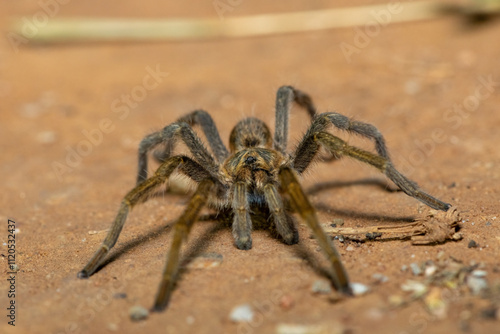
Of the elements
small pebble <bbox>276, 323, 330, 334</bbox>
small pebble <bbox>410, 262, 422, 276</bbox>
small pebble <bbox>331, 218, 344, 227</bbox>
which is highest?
small pebble <bbox>331, 218, 344, 227</bbox>

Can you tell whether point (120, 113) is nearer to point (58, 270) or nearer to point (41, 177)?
point (41, 177)

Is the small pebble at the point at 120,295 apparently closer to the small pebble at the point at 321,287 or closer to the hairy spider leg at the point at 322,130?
the small pebble at the point at 321,287

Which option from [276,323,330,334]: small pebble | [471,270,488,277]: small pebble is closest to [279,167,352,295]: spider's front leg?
[276,323,330,334]: small pebble

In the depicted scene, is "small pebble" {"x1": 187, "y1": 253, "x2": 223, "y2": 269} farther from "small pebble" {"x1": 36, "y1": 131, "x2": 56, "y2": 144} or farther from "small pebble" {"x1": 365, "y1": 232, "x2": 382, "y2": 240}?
"small pebble" {"x1": 36, "y1": 131, "x2": 56, "y2": 144}

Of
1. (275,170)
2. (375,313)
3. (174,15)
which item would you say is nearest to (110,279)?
(275,170)

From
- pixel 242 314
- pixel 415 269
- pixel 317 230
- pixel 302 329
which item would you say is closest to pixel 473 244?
pixel 415 269

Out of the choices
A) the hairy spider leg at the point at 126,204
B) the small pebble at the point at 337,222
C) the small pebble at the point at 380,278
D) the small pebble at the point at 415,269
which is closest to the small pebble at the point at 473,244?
the small pebble at the point at 415,269

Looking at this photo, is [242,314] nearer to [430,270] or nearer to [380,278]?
[380,278]
